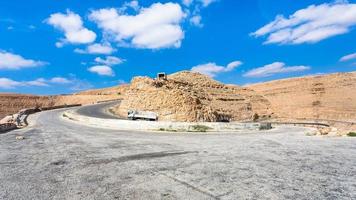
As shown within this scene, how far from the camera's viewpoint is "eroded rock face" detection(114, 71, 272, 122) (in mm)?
40812

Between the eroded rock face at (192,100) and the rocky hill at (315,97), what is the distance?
5.22 metres

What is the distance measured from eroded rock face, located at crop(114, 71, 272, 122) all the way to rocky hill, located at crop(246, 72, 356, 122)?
522 cm

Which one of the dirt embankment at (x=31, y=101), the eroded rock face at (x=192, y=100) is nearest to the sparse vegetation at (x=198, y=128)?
the eroded rock face at (x=192, y=100)

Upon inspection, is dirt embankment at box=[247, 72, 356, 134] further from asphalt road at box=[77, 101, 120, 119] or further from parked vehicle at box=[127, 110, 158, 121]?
asphalt road at box=[77, 101, 120, 119]

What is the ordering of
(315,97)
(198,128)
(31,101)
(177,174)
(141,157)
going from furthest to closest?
(31,101) < (315,97) < (198,128) < (141,157) < (177,174)

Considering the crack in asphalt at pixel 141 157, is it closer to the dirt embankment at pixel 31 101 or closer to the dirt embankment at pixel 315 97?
the dirt embankment at pixel 315 97

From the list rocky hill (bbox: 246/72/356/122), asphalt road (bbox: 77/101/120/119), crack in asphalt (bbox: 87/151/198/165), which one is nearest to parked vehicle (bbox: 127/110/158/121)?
asphalt road (bbox: 77/101/120/119)

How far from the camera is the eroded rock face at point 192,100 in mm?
40812

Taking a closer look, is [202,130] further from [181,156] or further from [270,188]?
[270,188]

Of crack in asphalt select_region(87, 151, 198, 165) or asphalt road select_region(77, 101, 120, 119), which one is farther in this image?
asphalt road select_region(77, 101, 120, 119)

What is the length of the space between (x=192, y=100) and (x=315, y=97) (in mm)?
42500

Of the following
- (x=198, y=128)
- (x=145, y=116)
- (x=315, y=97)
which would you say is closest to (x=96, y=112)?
(x=145, y=116)

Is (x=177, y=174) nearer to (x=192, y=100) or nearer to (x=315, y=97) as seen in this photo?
(x=192, y=100)

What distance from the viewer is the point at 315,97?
240 feet
